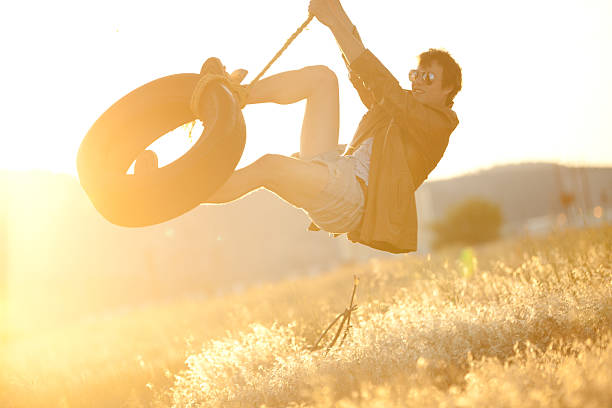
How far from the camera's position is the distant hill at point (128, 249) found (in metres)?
86.3

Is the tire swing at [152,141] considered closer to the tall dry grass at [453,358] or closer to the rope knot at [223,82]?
the rope knot at [223,82]

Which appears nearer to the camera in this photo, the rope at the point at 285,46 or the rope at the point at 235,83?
the rope at the point at 235,83

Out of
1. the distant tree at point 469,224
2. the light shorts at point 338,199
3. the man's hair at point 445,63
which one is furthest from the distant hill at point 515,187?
the light shorts at point 338,199

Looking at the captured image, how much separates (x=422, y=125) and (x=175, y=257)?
99.5 m

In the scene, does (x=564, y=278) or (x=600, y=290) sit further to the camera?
(x=564, y=278)

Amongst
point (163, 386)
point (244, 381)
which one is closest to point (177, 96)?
point (244, 381)

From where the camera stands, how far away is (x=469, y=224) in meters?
58.8

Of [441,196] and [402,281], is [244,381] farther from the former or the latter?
[441,196]

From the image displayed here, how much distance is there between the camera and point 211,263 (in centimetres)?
10081

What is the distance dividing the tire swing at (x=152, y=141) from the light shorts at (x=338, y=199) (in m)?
0.64

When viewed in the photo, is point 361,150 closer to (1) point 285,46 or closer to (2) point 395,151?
(2) point 395,151

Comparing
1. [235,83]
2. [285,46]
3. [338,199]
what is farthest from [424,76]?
[235,83]

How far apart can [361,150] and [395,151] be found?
310mm

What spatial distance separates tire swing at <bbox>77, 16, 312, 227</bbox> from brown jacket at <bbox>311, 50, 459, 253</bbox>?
78 cm
